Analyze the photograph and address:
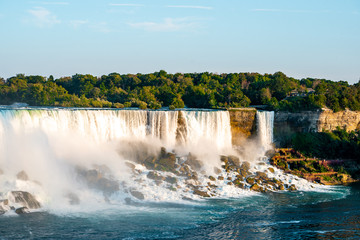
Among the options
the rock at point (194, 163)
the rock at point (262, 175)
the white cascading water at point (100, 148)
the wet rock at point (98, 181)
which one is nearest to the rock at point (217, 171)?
the white cascading water at point (100, 148)

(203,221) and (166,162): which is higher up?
(166,162)

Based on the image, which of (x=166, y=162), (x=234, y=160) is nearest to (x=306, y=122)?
(x=234, y=160)

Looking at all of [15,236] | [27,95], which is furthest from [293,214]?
[27,95]

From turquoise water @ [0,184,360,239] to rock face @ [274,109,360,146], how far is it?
1402cm

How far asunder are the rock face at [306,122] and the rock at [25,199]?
2393cm

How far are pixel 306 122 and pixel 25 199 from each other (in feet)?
88.5

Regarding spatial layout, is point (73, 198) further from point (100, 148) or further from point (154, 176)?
point (100, 148)

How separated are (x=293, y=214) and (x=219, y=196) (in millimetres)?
5430

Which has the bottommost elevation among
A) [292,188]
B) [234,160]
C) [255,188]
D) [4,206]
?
[292,188]

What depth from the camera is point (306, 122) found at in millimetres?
41344

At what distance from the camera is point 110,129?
33.8m

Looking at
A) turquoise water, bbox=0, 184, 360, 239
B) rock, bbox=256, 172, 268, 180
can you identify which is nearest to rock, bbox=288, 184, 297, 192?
rock, bbox=256, 172, 268, 180

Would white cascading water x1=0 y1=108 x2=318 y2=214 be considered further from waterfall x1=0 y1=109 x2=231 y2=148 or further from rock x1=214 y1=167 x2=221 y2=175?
rock x1=214 y1=167 x2=221 y2=175

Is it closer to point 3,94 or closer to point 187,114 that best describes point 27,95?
point 3,94
